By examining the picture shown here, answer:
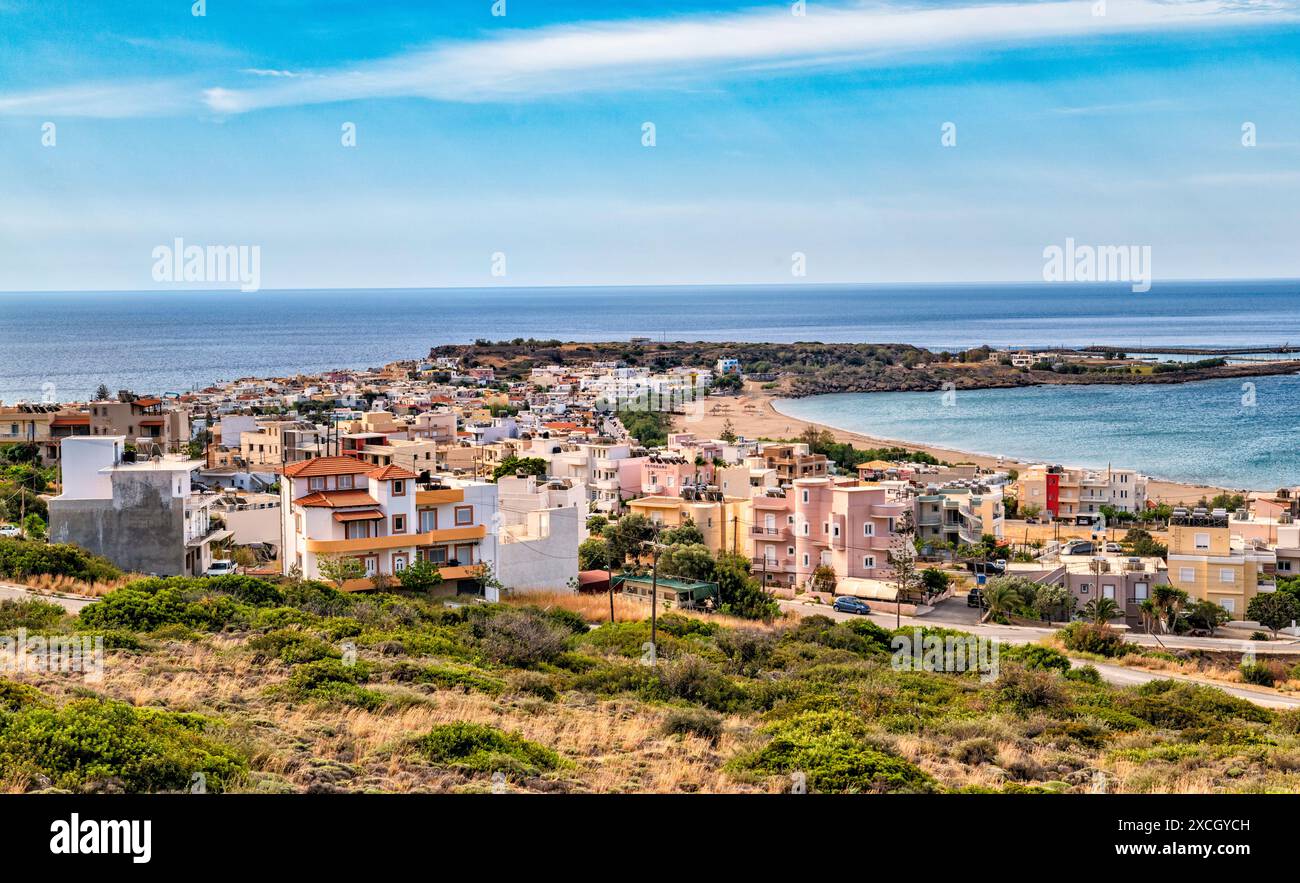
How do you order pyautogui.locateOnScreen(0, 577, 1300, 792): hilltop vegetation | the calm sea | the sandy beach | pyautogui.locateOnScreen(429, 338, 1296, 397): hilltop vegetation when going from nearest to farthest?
1. pyautogui.locateOnScreen(0, 577, 1300, 792): hilltop vegetation
2. the sandy beach
3. pyautogui.locateOnScreen(429, 338, 1296, 397): hilltop vegetation
4. the calm sea

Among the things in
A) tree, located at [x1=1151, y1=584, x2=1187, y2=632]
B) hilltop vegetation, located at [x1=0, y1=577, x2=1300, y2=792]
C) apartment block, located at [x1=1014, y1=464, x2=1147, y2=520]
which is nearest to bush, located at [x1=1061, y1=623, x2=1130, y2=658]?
tree, located at [x1=1151, y1=584, x2=1187, y2=632]

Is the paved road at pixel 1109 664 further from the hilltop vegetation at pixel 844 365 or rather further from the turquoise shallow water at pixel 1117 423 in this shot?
the hilltop vegetation at pixel 844 365

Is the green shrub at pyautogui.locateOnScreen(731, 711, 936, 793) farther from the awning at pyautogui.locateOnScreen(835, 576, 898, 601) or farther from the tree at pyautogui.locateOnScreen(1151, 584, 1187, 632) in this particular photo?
the awning at pyautogui.locateOnScreen(835, 576, 898, 601)

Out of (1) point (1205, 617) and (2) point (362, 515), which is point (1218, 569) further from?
(2) point (362, 515)
